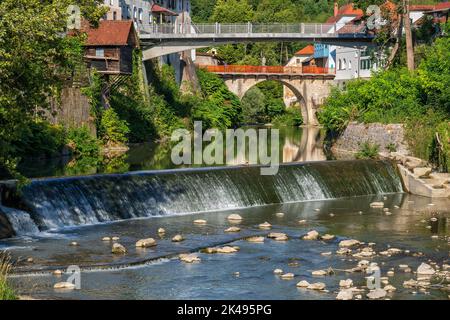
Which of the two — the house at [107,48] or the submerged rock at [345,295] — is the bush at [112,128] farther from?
the submerged rock at [345,295]

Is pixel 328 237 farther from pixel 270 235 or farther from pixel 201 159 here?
pixel 201 159

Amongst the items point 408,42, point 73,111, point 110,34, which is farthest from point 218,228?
point 408,42

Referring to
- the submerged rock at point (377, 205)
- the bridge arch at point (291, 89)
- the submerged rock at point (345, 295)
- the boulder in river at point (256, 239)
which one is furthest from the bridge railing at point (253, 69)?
the submerged rock at point (345, 295)

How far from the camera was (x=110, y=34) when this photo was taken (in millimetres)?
58562

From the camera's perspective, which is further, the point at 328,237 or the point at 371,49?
the point at 371,49

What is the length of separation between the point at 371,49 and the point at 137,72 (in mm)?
17498

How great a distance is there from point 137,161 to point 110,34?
39.1 feet

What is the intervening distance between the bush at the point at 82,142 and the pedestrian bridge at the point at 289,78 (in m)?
39.8

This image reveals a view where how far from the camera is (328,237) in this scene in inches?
1169

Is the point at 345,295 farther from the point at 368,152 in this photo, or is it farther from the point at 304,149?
the point at 304,149

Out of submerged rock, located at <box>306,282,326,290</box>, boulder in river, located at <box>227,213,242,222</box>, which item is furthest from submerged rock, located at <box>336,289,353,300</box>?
boulder in river, located at <box>227,213,242,222</box>

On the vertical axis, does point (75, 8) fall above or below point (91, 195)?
above

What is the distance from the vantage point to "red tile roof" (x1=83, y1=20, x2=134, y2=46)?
190 ft
